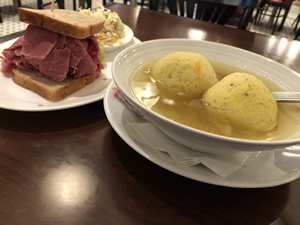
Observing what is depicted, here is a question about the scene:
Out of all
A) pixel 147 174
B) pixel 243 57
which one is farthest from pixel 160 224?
pixel 243 57

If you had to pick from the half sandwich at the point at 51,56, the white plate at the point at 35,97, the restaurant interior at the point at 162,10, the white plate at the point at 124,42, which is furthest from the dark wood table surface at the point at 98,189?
the restaurant interior at the point at 162,10

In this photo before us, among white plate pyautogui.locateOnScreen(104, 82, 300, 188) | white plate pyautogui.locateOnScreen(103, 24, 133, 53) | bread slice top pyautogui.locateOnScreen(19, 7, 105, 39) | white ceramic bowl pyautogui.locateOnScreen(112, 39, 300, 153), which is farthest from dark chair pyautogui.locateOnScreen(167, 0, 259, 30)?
white plate pyautogui.locateOnScreen(104, 82, 300, 188)

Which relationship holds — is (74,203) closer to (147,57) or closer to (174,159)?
(174,159)

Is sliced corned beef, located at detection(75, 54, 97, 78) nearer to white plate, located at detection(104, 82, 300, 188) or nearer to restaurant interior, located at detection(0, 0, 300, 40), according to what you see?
white plate, located at detection(104, 82, 300, 188)

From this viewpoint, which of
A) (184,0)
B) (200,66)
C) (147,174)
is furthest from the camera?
(184,0)

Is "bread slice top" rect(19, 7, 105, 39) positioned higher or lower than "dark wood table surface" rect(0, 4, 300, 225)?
higher

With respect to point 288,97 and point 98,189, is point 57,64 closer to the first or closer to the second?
point 98,189
